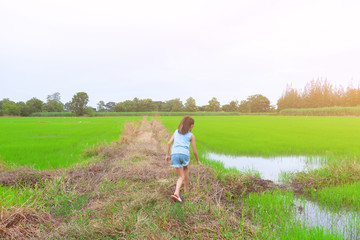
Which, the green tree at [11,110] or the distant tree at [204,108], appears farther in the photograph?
the distant tree at [204,108]

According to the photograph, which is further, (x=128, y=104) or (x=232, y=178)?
(x=128, y=104)

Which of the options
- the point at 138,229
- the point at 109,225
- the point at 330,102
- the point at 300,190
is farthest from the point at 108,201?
the point at 330,102

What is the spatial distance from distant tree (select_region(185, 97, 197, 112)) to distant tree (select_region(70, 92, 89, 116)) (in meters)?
34.5

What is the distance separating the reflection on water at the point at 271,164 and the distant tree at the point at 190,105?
71926 millimetres

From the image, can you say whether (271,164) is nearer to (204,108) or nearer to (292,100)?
(292,100)

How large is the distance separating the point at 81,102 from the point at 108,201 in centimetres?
7132

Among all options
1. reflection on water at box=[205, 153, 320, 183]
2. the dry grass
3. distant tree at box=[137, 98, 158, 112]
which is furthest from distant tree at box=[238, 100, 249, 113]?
the dry grass

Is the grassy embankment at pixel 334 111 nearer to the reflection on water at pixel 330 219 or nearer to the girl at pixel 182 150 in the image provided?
the reflection on water at pixel 330 219

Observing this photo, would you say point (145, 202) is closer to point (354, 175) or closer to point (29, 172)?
point (29, 172)

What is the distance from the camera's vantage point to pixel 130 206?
2744 mm

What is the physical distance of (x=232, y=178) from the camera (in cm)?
400

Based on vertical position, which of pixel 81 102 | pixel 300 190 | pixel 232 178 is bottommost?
pixel 300 190

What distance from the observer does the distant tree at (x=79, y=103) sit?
6611 centimetres

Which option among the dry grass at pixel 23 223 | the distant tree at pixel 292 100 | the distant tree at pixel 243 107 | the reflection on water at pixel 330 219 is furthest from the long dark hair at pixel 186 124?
the distant tree at pixel 243 107
